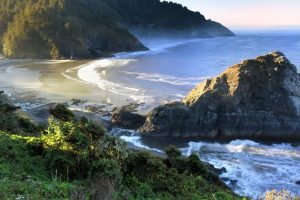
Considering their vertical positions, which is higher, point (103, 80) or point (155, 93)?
point (103, 80)

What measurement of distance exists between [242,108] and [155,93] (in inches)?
571

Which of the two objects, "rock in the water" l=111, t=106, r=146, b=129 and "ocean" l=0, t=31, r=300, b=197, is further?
"rock in the water" l=111, t=106, r=146, b=129

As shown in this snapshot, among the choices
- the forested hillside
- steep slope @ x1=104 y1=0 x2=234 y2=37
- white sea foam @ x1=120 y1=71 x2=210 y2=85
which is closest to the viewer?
white sea foam @ x1=120 y1=71 x2=210 y2=85

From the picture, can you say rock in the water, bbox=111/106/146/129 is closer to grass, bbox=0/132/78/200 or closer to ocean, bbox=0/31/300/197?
ocean, bbox=0/31/300/197

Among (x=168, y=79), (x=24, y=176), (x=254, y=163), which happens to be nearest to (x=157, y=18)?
(x=168, y=79)

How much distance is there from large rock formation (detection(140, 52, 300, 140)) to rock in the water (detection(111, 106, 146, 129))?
148 centimetres

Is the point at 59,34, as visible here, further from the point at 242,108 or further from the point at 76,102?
the point at 242,108

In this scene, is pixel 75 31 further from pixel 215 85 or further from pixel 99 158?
pixel 99 158

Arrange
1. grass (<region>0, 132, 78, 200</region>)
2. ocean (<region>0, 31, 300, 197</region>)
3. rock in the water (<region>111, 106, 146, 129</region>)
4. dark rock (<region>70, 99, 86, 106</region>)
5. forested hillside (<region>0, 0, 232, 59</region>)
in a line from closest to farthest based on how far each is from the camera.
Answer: grass (<region>0, 132, 78, 200</region>) → ocean (<region>0, 31, 300, 197</region>) → rock in the water (<region>111, 106, 146, 129</region>) → dark rock (<region>70, 99, 86, 106</region>) → forested hillside (<region>0, 0, 232, 59</region>)

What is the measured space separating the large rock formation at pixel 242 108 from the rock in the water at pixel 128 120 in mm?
1480

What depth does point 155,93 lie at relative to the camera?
4491 centimetres

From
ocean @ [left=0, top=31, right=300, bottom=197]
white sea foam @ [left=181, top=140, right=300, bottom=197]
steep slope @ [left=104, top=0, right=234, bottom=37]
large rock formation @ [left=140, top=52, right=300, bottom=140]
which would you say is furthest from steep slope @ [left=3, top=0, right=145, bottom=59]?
white sea foam @ [left=181, top=140, right=300, bottom=197]

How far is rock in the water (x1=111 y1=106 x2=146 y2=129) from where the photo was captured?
32.3 m

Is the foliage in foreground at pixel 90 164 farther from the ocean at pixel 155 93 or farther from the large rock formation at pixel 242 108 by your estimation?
the large rock formation at pixel 242 108
